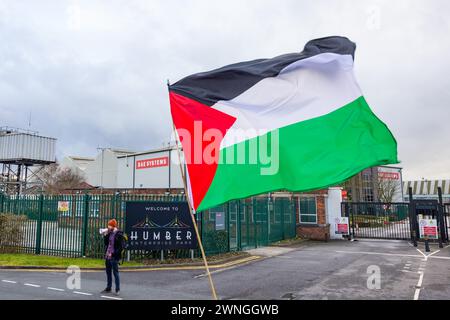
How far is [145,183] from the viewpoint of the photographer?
40.1 m

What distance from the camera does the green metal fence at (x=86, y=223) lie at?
14.6m

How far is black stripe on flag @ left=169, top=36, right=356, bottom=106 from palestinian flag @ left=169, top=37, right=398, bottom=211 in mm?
19

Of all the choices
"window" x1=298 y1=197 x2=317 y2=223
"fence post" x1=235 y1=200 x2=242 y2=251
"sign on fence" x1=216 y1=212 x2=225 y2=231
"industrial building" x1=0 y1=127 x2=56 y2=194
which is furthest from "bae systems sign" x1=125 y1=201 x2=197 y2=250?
"industrial building" x1=0 y1=127 x2=56 y2=194

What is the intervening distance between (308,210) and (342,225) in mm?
2325

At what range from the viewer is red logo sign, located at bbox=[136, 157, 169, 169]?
38.2m

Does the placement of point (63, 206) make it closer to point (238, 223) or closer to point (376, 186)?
Result: point (238, 223)

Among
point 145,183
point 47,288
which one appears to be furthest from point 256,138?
point 145,183

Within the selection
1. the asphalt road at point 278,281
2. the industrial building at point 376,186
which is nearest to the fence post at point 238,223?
the asphalt road at point 278,281

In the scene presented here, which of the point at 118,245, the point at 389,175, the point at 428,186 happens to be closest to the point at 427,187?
the point at 428,186

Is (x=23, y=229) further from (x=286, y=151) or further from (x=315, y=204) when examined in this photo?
(x=315, y=204)

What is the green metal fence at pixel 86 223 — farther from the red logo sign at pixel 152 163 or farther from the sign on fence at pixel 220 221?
the red logo sign at pixel 152 163

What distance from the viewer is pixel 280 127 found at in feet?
21.7

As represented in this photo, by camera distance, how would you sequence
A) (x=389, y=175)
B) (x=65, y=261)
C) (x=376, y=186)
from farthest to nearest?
(x=389, y=175) → (x=376, y=186) → (x=65, y=261)

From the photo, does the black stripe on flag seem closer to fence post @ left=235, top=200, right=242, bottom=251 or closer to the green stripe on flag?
the green stripe on flag
